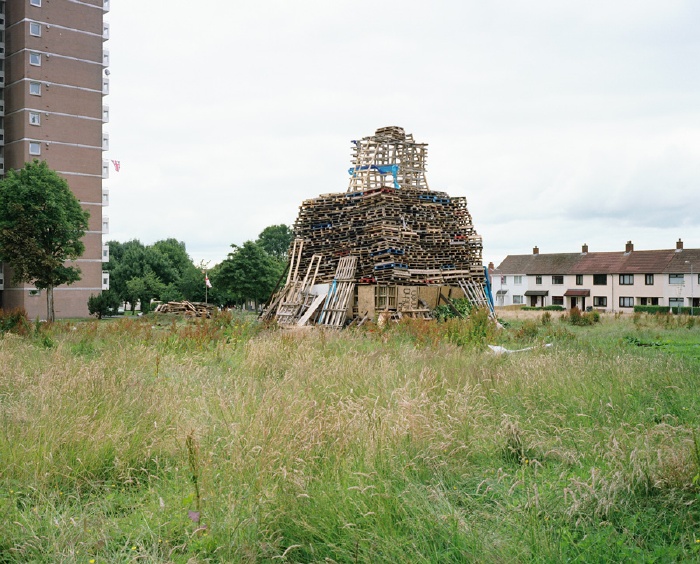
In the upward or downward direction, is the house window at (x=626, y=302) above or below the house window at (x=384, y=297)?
below

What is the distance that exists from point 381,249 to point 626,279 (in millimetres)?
44950

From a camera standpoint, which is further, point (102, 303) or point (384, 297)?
point (102, 303)

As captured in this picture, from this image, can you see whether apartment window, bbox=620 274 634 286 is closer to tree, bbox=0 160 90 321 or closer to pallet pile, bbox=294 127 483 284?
pallet pile, bbox=294 127 483 284

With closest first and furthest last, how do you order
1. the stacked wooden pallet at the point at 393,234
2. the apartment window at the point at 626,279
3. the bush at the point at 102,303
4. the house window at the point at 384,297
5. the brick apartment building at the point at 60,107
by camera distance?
the house window at the point at 384,297
the stacked wooden pallet at the point at 393,234
the bush at the point at 102,303
the brick apartment building at the point at 60,107
the apartment window at the point at 626,279

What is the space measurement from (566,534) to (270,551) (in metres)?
1.95

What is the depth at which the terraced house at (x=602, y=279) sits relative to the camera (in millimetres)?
60097

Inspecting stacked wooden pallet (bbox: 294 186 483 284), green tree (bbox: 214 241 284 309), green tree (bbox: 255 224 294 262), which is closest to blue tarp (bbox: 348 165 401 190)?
stacked wooden pallet (bbox: 294 186 483 284)

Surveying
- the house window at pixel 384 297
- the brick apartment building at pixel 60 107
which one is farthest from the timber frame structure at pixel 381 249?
the brick apartment building at pixel 60 107

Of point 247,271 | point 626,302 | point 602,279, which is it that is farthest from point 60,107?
point 626,302

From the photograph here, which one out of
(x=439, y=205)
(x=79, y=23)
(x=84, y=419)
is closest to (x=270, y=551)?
(x=84, y=419)

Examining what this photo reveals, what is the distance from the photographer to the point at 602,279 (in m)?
64.9

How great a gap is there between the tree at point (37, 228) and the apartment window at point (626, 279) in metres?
51.3

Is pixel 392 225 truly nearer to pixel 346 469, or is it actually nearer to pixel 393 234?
pixel 393 234

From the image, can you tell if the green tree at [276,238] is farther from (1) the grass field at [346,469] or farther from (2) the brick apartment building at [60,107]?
(1) the grass field at [346,469]
